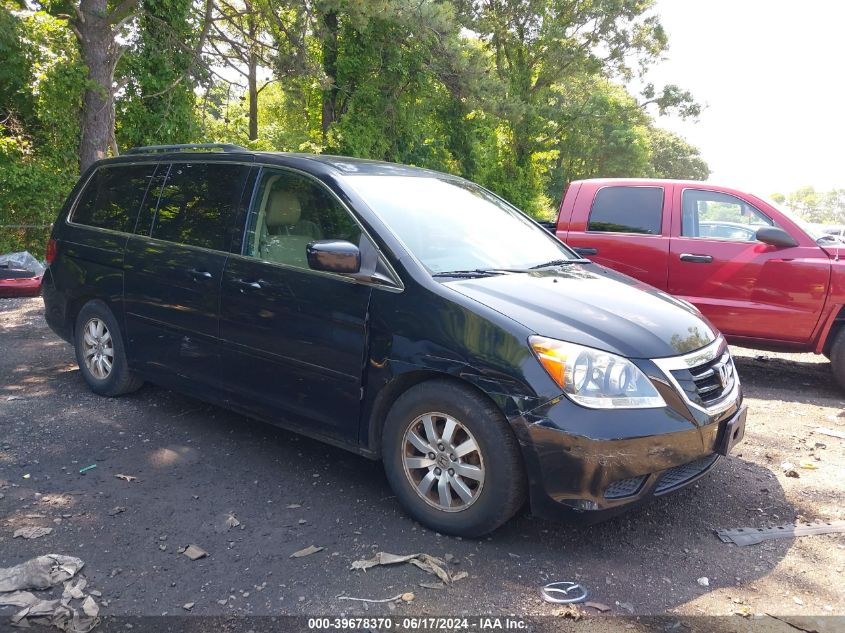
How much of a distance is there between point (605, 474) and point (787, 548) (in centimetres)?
116

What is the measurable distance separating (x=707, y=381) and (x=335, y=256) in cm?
197

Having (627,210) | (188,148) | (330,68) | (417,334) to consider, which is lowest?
(417,334)

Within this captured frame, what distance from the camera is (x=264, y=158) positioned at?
4617mm

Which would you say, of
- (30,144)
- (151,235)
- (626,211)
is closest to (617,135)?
(30,144)

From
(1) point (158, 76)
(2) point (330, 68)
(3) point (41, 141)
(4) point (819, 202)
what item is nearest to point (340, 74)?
(2) point (330, 68)

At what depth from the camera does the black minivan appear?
10.9ft

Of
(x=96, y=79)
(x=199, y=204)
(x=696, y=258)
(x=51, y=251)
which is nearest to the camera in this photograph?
(x=199, y=204)

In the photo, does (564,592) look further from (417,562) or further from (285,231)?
(285,231)

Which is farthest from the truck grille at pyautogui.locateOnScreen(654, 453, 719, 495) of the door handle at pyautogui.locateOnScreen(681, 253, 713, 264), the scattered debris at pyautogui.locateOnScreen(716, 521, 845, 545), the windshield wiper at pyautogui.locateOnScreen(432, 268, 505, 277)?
the door handle at pyautogui.locateOnScreen(681, 253, 713, 264)

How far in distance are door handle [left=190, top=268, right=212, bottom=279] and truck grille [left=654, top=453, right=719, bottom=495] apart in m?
Result: 2.88

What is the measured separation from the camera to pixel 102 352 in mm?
5656

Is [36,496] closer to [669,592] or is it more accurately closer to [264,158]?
[264,158]

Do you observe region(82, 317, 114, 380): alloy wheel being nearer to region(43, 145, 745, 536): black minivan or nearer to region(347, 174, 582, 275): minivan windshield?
region(43, 145, 745, 536): black minivan

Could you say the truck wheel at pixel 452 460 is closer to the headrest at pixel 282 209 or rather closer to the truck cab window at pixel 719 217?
the headrest at pixel 282 209
